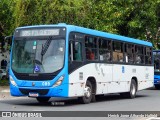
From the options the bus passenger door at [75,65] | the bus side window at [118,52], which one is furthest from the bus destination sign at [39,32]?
the bus side window at [118,52]

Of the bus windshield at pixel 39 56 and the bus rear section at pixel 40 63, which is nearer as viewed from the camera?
the bus rear section at pixel 40 63

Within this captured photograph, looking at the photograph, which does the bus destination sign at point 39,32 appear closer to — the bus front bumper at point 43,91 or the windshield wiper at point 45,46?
the windshield wiper at point 45,46

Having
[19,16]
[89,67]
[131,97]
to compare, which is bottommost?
[131,97]

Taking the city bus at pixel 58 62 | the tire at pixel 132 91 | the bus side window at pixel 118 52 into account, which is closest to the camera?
the city bus at pixel 58 62

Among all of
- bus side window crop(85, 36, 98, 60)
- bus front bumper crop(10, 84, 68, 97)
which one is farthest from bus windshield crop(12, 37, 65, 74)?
bus side window crop(85, 36, 98, 60)

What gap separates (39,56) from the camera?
→ 1650 centimetres

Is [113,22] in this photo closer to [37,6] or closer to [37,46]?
[37,6]

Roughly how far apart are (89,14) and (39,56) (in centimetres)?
1347

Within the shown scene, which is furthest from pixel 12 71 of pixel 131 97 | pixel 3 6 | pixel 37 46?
pixel 3 6

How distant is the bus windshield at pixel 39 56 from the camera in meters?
16.3

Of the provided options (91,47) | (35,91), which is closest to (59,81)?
(35,91)

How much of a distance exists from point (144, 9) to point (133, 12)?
924 millimetres

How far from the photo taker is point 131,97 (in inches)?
887

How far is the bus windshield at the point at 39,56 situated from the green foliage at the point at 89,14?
10.5m
